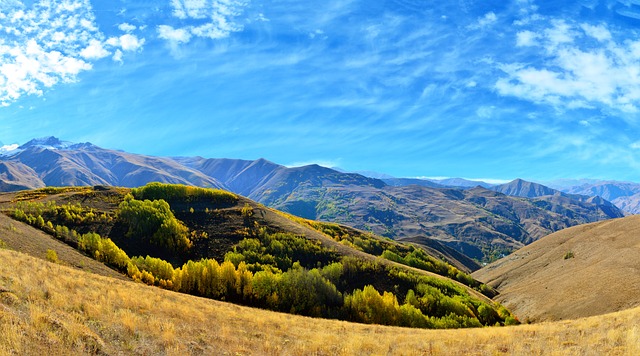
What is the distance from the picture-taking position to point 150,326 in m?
17.7

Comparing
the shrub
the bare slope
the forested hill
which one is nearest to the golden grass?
the forested hill

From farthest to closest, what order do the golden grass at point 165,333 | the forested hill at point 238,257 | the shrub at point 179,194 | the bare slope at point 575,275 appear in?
the shrub at point 179,194 < the bare slope at point 575,275 < the forested hill at point 238,257 < the golden grass at point 165,333

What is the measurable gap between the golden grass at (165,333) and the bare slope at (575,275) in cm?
6867

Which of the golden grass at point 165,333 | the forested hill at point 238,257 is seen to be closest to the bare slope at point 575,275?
the forested hill at point 238,257

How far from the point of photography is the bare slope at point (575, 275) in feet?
261

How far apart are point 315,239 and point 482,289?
60.2 meters

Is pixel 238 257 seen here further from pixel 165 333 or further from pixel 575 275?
pixel 575 275

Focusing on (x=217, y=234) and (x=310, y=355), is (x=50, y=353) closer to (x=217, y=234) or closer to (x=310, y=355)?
(x=310, y=355)

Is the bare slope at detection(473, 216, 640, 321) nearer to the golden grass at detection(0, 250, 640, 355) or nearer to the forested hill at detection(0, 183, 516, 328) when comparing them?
the forested hill at detection(0, 183, 516, 328)

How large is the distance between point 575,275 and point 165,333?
11537cm

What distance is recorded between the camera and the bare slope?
7944cm

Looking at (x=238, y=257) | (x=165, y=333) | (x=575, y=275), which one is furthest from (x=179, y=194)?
(x=575, y=275)

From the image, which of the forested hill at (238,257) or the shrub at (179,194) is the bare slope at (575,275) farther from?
the shrub at (179,194)

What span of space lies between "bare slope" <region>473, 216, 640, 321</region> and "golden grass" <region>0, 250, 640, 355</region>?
225ft
